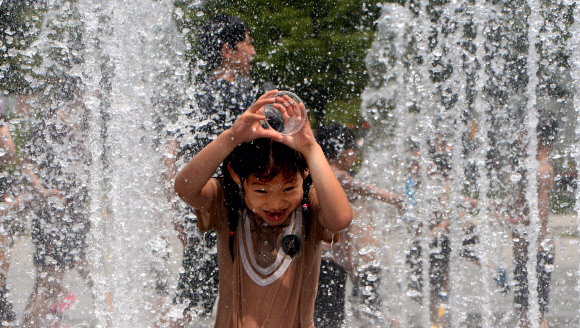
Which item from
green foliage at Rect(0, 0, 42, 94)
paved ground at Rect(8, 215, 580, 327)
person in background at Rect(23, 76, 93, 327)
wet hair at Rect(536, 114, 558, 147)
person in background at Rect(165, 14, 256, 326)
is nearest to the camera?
person in background at Rect(165, 14, 256, 326)

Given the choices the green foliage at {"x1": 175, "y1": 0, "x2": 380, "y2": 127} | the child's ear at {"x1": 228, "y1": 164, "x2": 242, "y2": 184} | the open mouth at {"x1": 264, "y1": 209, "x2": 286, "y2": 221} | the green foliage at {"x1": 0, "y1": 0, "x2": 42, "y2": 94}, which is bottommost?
the open mouth at {"x1": 264, "y1": 209, "x2": 286, "y2": 221}

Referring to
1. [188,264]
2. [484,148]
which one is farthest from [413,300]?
[188,264]

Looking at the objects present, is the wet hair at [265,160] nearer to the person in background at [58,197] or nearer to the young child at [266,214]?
the young child at [266,214]

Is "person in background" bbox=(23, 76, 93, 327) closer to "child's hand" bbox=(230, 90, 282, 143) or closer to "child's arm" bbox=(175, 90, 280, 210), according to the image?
"child's arm" bbox=(175, 90, 280, 210)

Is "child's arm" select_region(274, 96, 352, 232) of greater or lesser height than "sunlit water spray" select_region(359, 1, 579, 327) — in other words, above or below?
below

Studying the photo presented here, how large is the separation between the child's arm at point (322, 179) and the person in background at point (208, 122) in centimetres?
122

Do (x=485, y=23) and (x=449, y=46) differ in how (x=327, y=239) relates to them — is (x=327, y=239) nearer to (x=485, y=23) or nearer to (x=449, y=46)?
(x=449, y=46)

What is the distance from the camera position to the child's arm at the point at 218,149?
4.75ft

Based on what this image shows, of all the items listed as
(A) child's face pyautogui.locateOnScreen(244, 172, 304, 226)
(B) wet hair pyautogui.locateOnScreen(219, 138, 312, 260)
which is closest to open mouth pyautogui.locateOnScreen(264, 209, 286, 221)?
(A) child's face pyautogui.locateOnScreen(244, 172, 304, 226)

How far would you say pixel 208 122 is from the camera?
2785mm

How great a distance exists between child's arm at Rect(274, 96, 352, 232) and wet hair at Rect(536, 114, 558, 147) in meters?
2.68

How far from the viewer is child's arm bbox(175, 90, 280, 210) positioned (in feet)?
4.75

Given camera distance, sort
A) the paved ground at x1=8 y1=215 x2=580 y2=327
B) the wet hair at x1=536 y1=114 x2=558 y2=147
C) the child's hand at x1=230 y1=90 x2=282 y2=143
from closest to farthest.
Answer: the child's hand at x1=230 y1=90 x2=282 y2=143
the paved ground at x1=8 y1=215 x2=580 y2=327
the wet hair at x1=536 y1=114 x2=558 y2=147

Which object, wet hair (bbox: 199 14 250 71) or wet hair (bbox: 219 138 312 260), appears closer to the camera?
wet hair (bbox: 219 138 312 260)
